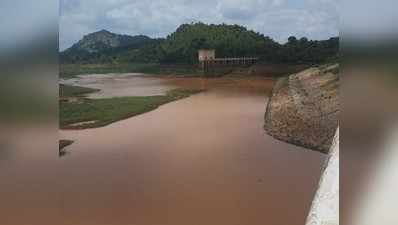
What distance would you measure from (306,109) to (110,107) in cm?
130

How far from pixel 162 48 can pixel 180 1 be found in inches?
14.2

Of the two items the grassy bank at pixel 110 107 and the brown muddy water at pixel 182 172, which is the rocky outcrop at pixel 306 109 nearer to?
the brown muddy water at pixel 182 172

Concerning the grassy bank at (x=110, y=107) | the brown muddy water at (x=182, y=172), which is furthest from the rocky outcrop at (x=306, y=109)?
the grassy bank at (x=110, y=107)

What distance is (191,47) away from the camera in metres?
3.50

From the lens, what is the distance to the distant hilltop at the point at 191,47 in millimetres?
3271

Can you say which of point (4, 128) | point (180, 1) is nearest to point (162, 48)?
point (180, 1)

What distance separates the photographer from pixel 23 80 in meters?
3.20

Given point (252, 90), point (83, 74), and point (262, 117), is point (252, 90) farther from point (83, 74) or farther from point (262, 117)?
point (83, 74)

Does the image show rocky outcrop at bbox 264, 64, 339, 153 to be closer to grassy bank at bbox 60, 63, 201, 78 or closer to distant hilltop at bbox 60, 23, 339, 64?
distant hilltop at bbox 60, 23, 339, 64

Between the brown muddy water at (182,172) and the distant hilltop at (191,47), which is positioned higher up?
the distant hilltop at (191,47)

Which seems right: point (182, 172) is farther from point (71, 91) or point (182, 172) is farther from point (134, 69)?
point (71, 91)

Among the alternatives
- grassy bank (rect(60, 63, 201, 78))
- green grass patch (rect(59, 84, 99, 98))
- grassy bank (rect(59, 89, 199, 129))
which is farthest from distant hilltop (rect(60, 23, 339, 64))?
grassy bank (rect(59, 89, 199, 129))

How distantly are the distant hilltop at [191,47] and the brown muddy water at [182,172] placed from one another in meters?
0.22

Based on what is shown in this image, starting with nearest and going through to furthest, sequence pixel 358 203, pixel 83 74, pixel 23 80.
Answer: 1. pixel 358 203
2. pixel 23 80
3. pixel 83 74
